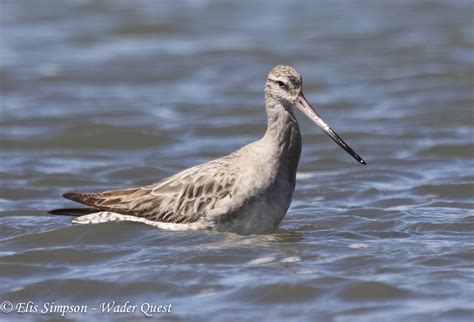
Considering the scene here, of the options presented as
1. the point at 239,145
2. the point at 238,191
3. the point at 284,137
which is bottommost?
the point at 239,145

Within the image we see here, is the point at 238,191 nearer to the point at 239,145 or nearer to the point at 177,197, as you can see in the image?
the point at 177,197

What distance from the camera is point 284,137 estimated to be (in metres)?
10.6

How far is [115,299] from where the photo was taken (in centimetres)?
934

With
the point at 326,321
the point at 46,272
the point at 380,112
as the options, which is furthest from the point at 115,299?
the point at 380,112

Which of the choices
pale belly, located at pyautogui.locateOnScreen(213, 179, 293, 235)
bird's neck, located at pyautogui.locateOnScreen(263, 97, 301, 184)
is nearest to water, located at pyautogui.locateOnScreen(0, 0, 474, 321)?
pale belly, located at pyautogui.locateOnScreen(213, 179, 293, 235)

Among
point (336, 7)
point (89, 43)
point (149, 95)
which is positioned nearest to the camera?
point (149, 95)

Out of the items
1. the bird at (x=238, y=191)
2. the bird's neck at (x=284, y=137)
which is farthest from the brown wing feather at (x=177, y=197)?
the bird's neck at (x=284, y=137)

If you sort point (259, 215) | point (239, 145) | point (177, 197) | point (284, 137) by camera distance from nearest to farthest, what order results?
1. point (259, 215)
2. point (284, 137)
3. point (177, 197)
4. point (239, 145)

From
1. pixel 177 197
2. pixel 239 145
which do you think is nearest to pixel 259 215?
pixel 177 197

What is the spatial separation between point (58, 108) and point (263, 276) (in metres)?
8.43

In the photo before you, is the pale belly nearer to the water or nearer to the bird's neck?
the water

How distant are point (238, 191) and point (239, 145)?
512 cm

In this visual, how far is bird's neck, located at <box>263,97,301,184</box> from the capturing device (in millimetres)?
10500

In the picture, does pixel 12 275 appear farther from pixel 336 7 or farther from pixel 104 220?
pixel 336 7
